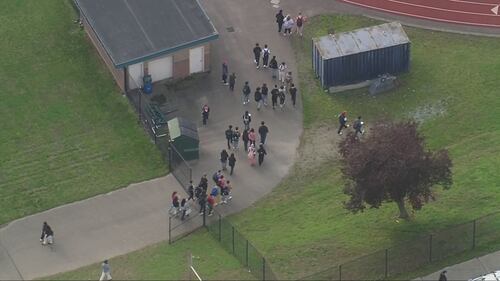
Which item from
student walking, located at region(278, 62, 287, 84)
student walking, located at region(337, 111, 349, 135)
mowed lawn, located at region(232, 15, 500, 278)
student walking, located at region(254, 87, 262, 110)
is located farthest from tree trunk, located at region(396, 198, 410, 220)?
student walking, located at region(278, 62, 287, 84)

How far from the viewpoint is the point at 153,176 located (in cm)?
6150

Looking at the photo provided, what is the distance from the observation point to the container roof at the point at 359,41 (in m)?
65.7

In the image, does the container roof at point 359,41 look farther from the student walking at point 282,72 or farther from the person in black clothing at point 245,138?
the person in black clothing at point 245,138

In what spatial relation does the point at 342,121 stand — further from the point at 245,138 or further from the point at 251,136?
the point at 245,138

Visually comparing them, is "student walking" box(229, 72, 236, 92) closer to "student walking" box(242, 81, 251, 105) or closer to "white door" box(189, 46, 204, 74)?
"student walking" box(242, 81, 251, 105)

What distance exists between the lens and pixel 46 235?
57.2m

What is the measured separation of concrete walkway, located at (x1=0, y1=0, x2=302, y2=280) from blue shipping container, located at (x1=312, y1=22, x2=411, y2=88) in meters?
2.33

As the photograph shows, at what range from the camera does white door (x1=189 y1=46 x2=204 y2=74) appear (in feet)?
219

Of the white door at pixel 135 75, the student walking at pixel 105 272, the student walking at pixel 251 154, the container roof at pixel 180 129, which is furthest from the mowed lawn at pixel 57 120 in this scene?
the student walking at pixel 105 272

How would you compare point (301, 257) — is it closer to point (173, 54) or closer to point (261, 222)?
point (261, 222)

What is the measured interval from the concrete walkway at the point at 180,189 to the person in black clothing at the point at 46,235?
0.33 metres

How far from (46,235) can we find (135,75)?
11.4m

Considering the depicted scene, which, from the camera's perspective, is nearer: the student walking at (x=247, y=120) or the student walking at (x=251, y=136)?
the student walking at (x=251, y=136)

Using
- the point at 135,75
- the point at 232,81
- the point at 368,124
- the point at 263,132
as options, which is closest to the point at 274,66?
the point at 232,81
